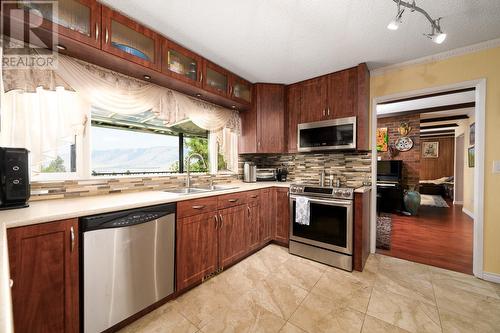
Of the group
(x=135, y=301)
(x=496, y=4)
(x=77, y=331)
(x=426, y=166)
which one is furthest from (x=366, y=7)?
(x=426, y=166)

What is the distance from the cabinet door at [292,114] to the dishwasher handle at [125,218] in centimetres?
200

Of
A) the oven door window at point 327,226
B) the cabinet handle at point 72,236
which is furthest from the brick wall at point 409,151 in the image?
the cabinet handle at point 72,236

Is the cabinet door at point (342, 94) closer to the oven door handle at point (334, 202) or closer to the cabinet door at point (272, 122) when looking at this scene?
the cabinet door at point (272, 122)

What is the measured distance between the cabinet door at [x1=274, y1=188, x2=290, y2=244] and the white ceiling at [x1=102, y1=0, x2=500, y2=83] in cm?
165

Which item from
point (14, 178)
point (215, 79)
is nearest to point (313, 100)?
point (215, 79)

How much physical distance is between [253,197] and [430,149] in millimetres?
9365

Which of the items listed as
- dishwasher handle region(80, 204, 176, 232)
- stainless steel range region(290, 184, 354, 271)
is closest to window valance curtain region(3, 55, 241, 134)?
dishwasher handle region(80, 204, 176, 232)

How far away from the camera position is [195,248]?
200 cm

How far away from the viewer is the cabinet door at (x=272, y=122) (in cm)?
323

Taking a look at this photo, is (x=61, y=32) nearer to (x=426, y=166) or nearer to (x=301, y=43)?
(x=301, y=43)

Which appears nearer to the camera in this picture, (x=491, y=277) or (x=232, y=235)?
(x=491, y=277)

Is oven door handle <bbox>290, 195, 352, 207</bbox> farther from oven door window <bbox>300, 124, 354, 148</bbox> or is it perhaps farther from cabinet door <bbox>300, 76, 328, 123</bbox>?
cabinet door <bbox>300, 76, 328, 123</bbox>

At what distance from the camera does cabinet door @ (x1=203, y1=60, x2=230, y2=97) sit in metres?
2.45

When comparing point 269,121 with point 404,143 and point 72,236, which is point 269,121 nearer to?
point 72,236
